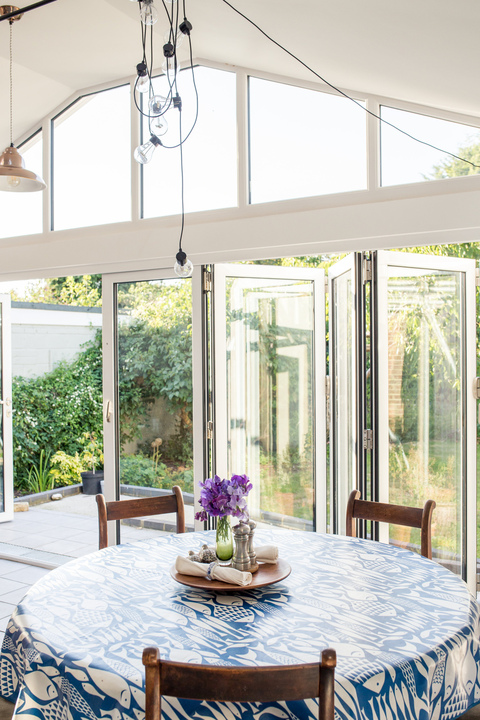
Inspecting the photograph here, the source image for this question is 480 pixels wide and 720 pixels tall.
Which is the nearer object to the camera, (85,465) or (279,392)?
(279,392)

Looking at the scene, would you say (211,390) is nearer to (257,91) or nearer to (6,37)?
(257,91)

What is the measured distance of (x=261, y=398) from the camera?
370 centimetres

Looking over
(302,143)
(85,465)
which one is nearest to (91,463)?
(85,465)

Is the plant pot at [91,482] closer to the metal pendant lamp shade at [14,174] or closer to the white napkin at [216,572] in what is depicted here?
the metal pendant lamp shade at [14,174]

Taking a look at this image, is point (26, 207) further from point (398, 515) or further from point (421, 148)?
point (398, 515)

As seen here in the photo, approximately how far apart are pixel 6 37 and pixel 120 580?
123 inches

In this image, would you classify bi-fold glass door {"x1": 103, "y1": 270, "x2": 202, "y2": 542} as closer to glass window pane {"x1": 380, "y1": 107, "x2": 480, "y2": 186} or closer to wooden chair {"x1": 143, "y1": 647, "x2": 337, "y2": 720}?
glass window pane {"x1": 380, "y1": 107, "x2": 480, "y2": 186}

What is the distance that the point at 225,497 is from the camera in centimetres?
174

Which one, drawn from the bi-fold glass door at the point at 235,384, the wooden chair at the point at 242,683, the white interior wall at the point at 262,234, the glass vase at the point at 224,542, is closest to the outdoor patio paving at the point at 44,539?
the bi-fold glass door at the point at 235,384

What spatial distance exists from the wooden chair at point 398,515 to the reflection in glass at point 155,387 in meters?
1.38

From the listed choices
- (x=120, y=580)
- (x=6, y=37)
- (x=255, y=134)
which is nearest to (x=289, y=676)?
(x=120, y=580)

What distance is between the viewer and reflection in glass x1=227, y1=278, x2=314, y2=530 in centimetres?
364

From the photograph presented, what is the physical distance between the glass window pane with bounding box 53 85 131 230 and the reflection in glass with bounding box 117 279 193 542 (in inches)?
21.6

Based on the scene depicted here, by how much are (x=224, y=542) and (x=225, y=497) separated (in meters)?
0.21
